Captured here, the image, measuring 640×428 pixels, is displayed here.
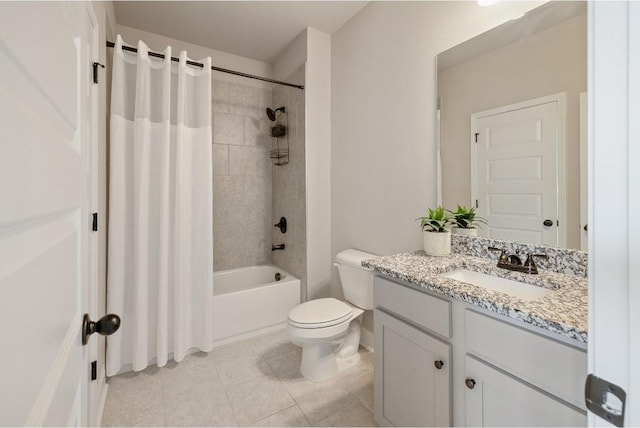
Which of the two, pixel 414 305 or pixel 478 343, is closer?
pixel 478 343

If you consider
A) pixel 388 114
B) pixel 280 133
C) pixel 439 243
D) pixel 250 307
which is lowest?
pixel 250 307

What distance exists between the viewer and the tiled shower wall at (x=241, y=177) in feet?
9.29

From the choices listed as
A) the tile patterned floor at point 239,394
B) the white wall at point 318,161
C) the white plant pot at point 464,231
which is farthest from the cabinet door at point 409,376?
the white wall at point 318,161

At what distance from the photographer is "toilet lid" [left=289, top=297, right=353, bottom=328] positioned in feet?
5.73

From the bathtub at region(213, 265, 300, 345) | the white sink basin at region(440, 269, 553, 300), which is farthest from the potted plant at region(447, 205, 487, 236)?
the bathtub at region(213, 265, 300, 345)

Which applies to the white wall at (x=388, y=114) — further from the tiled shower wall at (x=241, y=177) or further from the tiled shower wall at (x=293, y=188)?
the tiled shower wall at (x=241, y=177)

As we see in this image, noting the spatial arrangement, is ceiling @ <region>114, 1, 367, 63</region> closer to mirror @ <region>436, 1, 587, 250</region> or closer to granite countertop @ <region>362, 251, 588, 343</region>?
mirror @ <region>436, 1, 587, 250</region>

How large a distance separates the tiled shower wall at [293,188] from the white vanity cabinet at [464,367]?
1.30 m

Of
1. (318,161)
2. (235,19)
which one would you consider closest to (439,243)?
(318,161)

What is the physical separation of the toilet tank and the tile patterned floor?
0.47 m

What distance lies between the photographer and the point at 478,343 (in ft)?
3.21

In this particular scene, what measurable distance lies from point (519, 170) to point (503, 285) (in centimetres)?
55

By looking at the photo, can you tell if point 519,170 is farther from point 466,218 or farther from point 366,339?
point 366,339

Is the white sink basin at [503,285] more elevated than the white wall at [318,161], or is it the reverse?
the white wall at [318,161]
